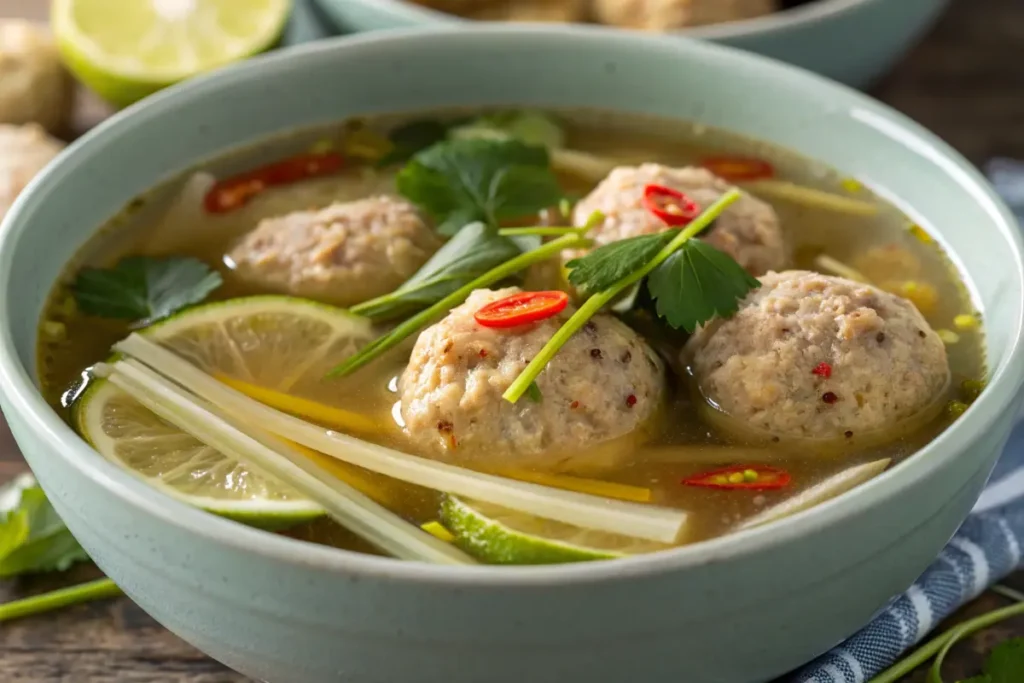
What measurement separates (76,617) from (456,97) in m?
1.45

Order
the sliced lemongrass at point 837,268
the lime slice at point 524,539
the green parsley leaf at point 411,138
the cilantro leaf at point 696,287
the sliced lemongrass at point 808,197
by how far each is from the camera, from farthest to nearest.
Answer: the green parsley leaf at point 411,138 < the sliced lemongrass at point 808,197 < the sliced lemongrass at point 837,268 < the cilantro leaf at point 696,287 < the lime slice at point 524,539

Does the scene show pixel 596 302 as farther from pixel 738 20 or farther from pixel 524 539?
pixel 738 20

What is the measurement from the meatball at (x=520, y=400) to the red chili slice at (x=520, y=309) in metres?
0.01

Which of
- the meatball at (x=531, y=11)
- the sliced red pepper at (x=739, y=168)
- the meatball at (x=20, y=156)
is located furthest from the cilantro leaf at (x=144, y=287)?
the meatball at (x=531, y=11)

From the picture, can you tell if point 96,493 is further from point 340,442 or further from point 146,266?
point 146,266

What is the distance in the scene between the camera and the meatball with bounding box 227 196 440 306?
8.17ft

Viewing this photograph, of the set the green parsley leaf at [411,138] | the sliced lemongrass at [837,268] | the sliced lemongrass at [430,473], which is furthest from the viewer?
the green parsley leaf at [411,138]

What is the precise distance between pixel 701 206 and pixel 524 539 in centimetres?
90

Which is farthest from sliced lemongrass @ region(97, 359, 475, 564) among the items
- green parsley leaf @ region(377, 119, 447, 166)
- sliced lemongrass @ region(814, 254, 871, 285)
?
sliced lemongrass @ region(814, 254, 871, 285)

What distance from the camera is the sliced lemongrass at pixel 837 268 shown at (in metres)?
2.60

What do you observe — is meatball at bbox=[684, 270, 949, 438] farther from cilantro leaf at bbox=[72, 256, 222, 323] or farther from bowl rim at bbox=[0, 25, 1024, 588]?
cilantro leaf at bbox=[72, 256, 222, 323]

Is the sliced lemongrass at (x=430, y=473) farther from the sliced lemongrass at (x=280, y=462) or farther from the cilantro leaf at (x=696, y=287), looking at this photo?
the cilantro leaf at (x=696, y=287)

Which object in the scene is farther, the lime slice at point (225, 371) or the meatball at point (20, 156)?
the meatball at point (20, 156)

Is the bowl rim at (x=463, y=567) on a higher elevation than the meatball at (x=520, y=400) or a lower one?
higher
